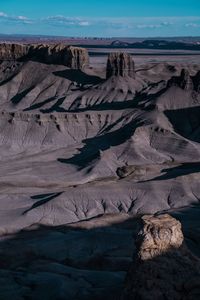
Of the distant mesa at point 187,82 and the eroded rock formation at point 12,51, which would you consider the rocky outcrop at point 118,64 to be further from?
the eroded rock formation at point 12,51

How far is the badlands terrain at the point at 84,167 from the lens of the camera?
44.2m

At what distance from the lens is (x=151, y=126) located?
314 ft

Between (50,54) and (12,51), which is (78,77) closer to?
(50,54)

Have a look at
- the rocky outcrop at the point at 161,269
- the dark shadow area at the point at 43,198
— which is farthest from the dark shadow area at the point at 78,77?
Answer: the rocky outcrop at the point at 161,269

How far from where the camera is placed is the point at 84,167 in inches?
3265

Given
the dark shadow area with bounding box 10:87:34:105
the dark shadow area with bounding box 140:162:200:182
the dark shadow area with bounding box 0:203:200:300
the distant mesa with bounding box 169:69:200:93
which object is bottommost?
the dark shadow area with bounding box 10:87:34:105

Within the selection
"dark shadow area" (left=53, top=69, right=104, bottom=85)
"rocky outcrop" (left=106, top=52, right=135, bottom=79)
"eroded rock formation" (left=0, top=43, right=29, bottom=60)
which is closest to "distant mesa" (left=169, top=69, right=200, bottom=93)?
"rocky outcrop" (left=106, top=52, right=135, bottom=79)

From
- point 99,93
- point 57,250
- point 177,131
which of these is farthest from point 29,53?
point 57,250

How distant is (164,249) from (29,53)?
121m

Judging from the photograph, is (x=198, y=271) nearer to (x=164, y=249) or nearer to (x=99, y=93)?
(x=164, y=249)

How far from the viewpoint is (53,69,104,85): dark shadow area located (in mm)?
129425

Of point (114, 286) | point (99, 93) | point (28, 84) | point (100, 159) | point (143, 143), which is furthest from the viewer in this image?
point (28, 84)

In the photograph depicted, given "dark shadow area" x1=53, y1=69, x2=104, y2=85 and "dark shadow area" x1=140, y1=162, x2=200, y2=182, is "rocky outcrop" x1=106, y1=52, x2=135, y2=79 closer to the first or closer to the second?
"dark shadow area" x1=53, y1=69, x2=104, y2=85

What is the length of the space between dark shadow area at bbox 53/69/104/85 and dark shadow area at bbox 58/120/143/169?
3067 cm
